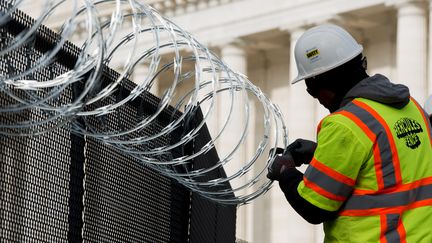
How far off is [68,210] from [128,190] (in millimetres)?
1216

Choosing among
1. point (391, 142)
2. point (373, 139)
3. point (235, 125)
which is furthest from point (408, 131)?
point (235, 125)

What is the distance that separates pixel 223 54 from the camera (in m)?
54.7

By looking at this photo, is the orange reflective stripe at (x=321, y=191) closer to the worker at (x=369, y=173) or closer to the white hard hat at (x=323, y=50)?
the worker at (x=369, y=173)

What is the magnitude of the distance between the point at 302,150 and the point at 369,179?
898 millimetres

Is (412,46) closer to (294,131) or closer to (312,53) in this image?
(294,131)

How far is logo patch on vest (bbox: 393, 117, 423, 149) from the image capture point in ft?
28.5

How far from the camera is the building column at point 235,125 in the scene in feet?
175

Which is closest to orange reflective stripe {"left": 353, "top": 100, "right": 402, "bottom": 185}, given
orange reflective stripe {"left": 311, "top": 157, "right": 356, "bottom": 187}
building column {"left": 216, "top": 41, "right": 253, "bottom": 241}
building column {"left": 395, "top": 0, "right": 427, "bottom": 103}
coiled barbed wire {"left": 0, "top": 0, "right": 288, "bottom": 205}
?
orange reflective stripe {"left": 311, "top": 157, "right": 356, "bottom": 187}

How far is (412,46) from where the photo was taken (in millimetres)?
48281

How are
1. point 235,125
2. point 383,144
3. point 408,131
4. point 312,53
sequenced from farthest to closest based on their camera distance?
point 235,125 < point 312,53 < point 408,131 < point 383,144

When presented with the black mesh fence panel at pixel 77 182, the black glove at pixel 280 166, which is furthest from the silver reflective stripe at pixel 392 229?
the black mesh fence panel at pixel 77 182

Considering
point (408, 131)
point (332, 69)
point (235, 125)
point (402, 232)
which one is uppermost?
point (235, 125)

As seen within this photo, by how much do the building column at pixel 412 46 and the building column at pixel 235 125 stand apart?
7017 mm

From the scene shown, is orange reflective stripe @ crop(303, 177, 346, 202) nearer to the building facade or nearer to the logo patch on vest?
the logo patch on vest
